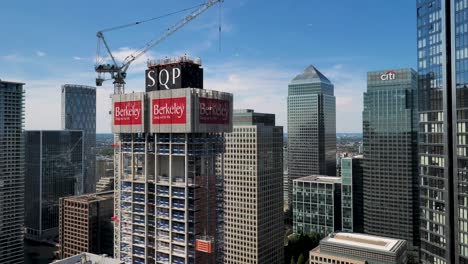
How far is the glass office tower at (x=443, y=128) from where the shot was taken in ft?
236

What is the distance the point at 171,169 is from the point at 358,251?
356ft

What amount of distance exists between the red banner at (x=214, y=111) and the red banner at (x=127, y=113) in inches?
545

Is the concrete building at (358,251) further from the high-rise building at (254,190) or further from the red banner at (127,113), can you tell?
the red banner at (127,113)

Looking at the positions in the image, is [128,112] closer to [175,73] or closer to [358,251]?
[175,73]

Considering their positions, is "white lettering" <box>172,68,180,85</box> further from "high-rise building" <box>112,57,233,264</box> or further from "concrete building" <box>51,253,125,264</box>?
"concrete building" <box>51,253,125,264</box>

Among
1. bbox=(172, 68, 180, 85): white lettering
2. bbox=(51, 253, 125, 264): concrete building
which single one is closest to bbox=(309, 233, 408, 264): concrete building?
bbox=(51, 253, 125, 264): concrete building

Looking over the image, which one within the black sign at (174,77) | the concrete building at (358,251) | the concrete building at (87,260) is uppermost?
the black sign at (174,77)

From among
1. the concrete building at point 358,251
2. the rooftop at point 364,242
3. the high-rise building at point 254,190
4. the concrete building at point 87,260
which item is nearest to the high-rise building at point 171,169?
the concrete building at point 87,260

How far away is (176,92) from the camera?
74438 mm

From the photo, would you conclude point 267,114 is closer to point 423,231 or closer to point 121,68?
point 121,68

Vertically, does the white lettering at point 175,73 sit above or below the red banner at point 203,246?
above

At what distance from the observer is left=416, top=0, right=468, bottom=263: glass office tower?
71938mm

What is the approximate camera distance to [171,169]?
77.0 metres

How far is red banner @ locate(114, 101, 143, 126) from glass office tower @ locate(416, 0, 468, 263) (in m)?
59.4
